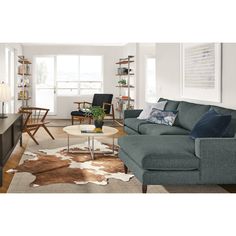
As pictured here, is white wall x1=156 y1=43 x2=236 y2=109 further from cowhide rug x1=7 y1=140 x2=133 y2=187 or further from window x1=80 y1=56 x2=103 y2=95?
window x1=80 y1=56 x2=103 y2=95

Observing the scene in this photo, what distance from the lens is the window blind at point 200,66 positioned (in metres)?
5.99

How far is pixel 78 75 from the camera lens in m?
12.4

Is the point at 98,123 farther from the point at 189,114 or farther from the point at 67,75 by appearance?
the point at 67,75

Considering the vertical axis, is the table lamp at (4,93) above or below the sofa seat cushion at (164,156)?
above

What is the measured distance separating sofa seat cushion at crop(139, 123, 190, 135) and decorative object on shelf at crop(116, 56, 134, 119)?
394 centimetres

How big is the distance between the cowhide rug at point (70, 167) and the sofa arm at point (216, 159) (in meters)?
1.10

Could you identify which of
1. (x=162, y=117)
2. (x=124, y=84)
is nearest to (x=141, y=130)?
(x=162, y=117)

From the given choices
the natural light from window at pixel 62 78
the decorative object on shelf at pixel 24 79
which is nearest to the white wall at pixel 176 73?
the natural light from window at pixel 62 78

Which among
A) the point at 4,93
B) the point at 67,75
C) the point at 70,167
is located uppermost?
the point at 67,75

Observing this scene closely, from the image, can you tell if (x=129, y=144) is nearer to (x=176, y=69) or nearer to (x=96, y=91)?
(x=176, y=69)

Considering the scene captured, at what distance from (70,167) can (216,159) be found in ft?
7.07

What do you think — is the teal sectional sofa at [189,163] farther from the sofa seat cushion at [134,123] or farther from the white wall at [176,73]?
the sofa seat cushion at [134,123]

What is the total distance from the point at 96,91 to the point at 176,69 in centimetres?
500

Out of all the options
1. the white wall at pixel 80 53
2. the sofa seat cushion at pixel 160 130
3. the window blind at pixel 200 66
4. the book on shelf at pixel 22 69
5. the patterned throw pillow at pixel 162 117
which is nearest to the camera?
the sofa seat cushion at pixel 160 130
